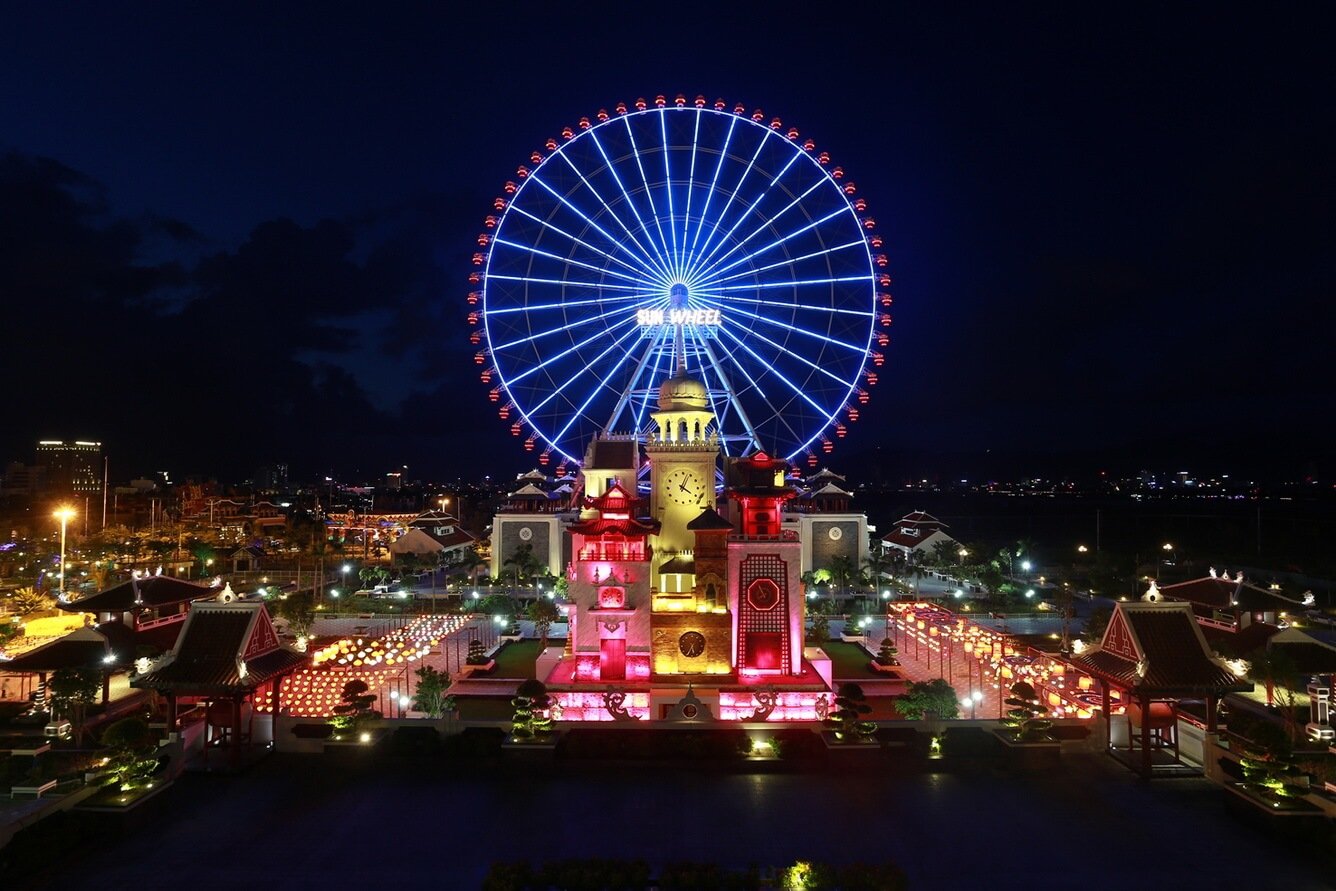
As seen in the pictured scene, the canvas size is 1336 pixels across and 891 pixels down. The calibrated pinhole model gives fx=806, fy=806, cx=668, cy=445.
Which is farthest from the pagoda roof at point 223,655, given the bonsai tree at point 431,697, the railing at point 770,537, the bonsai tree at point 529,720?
the railing at point 770,537

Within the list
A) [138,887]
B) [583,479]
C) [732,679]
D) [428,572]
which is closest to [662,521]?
[732,679]

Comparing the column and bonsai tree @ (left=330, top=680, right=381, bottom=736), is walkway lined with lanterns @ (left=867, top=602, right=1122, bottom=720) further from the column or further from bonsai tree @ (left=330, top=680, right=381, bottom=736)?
bonsai tree @ (left=330, top=680, right=381, bottom=736)

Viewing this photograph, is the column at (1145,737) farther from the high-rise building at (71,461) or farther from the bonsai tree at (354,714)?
the high-rise building at (71,461)

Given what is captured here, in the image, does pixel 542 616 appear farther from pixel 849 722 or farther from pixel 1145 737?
pixel 1145 737

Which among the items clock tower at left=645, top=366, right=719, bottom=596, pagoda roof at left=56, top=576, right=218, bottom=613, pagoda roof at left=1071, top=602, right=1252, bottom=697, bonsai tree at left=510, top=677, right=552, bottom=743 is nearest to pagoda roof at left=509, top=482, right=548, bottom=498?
clock tower at left=645, top=366, right=719, bottom=596

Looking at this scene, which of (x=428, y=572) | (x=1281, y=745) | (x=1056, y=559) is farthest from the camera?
(x=1056, y=559)

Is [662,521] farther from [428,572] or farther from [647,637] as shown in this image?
[428,572]
